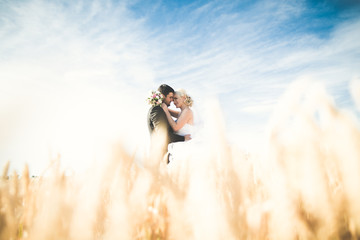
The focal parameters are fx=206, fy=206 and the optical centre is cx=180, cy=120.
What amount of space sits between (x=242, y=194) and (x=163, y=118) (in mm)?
4871

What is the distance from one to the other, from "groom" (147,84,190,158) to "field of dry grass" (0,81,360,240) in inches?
166

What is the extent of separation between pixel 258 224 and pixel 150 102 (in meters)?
5.67

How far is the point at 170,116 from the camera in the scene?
19.6 ft

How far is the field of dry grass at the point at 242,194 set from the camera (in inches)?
21.4

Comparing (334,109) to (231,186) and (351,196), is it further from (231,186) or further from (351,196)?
(231,186)

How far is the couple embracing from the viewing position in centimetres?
549

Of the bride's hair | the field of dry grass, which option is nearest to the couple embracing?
the bride's hair

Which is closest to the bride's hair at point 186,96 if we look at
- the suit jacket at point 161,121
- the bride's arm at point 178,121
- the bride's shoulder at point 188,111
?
the bride's shoulder at point 188,111

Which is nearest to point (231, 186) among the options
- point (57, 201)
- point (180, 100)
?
point (57, 201)

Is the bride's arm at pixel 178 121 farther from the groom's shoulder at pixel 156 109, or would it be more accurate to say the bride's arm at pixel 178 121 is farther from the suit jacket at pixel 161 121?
the groom's shoulder at pixel 156 109

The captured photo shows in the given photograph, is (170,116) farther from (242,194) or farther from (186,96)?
(242,194)

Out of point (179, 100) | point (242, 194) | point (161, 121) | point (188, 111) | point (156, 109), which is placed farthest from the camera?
point (179, 100)

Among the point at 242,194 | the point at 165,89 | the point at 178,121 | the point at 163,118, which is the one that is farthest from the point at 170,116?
the point at 242,194

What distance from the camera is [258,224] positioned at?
62 centimetres
